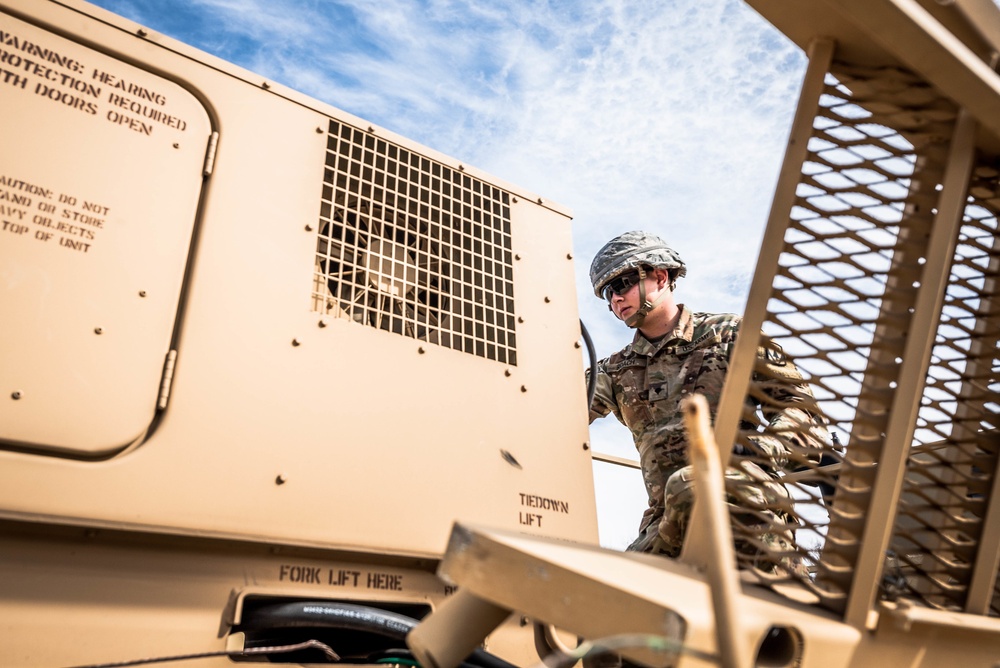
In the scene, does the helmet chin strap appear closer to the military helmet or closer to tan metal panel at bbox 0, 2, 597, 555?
the military helmet

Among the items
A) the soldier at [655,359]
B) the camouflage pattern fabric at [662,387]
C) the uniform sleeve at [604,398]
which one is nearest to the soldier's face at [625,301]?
the soldier at [655,359]

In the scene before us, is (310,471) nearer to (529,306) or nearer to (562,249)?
(529,306)

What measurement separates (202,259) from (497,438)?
82 centimetres

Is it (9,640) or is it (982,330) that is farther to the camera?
(982,330)

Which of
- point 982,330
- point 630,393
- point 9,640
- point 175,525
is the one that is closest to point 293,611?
point 175,525

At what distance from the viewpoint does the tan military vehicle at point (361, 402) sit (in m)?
1.30

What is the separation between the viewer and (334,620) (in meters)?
1.63

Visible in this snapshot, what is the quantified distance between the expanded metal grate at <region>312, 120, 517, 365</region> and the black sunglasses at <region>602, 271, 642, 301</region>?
1.45 metres

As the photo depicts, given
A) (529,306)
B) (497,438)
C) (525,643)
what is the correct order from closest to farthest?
(525,643), (497,438), (529,306)

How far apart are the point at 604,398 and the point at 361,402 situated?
7.10 feet

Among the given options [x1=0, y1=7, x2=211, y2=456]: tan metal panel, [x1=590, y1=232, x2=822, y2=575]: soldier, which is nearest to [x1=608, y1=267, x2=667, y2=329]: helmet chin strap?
[x1=590, y1=232, x2=822, y2=575]: soldier

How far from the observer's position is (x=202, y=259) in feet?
6.02

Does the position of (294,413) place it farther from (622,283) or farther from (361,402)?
(622,283)

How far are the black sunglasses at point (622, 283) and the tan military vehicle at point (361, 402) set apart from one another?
65.2 inches
